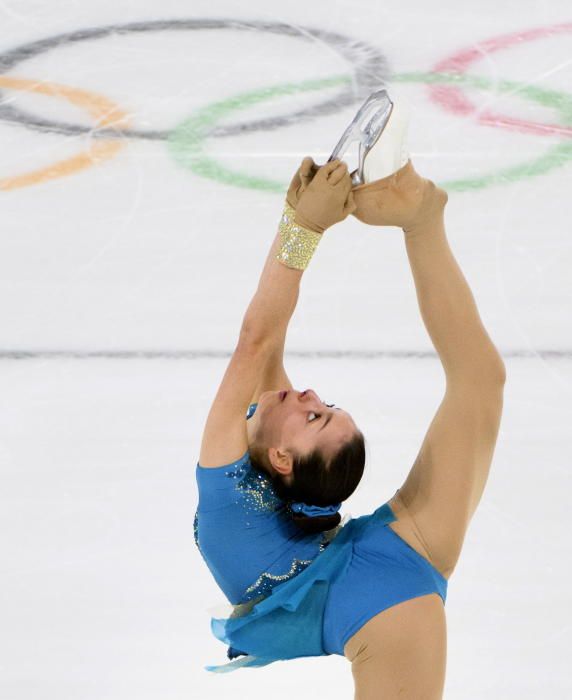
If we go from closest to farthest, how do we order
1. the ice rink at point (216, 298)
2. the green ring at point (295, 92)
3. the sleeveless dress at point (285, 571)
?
1. the sleeveless dress at point (285, 571)
2. the ice rink at point (216, 298)
3. the green ring at point (295, 92)

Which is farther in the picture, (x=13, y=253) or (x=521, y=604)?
(x=13, y=253)

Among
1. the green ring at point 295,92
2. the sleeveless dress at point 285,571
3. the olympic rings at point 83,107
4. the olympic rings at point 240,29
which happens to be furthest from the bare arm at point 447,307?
the olympic rings at point 240,29

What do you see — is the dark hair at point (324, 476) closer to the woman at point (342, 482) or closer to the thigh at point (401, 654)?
the woman at point (342, 482)

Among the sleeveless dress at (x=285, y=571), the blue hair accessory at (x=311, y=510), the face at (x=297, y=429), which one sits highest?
the face at (x=297, y=429)

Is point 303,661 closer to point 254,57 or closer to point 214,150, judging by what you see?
point 214,150

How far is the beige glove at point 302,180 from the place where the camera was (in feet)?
7.80

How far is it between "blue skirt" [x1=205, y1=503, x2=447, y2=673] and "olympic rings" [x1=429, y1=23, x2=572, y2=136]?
9.07ft

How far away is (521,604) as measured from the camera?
121 inches

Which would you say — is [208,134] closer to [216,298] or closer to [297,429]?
[216,298]

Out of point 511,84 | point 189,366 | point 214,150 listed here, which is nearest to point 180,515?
point 189,366

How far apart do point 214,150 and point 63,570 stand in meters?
2.14

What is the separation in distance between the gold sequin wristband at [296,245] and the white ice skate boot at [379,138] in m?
0.12

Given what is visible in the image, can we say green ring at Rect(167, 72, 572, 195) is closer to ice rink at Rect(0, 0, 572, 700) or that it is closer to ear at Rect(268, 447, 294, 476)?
ice rink at Rect(0, 0, 572, 700)

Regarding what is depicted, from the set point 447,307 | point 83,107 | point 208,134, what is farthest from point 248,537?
point 83,107
